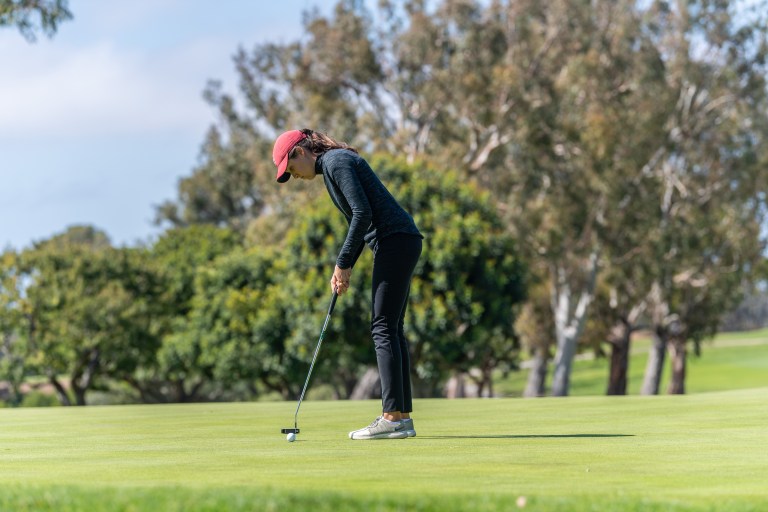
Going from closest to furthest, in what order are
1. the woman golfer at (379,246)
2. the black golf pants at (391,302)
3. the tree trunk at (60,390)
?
the woman golfer at (379,246) → the black golf pants at (391,302) → the tree trunk at (60,390)

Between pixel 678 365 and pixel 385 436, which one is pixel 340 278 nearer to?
pixel 385 436

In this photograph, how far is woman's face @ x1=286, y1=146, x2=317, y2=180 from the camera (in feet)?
32.0

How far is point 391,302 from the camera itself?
9844 mm

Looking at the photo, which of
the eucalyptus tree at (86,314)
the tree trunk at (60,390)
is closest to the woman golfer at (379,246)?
the eucalyptus tree at (86,314)

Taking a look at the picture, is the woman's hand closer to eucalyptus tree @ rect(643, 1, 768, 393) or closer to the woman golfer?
the woman golfer

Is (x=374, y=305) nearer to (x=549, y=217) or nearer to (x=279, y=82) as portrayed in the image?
(x=549, y=217)

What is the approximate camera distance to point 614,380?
57.5 meters

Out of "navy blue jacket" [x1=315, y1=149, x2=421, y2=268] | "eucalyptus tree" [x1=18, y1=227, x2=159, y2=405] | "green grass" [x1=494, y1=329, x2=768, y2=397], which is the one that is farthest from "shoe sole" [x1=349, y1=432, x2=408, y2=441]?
"green grass" [x1=494, y1=329, x2=768, y2=397]

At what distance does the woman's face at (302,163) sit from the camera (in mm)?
9750

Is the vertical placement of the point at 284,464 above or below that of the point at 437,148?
below

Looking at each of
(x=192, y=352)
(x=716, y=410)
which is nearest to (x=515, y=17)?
(x=192, y=352)

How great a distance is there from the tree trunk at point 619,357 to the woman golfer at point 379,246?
156 ft

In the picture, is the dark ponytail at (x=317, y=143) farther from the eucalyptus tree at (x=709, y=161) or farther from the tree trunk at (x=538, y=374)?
the tree trunk at (x=538, y=374)

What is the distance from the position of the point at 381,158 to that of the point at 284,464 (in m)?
36.7
